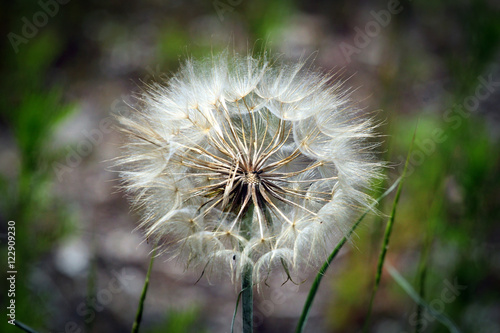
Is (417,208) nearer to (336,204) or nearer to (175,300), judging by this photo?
(175,300)

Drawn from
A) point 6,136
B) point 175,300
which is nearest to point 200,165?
point 175,300
